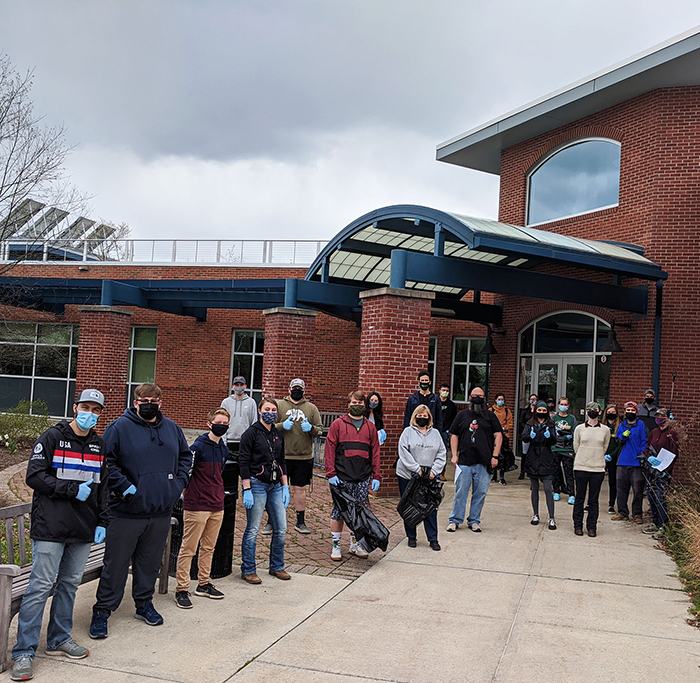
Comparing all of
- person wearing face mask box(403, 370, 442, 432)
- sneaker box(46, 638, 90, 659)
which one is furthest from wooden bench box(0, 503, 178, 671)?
person wearing face mask box(403, 370, 442, 432)

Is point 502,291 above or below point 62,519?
above

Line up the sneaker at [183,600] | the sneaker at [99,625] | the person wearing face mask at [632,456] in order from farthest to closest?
the person wearing face mask at [632,456] → the sneaker at [183,600] → the sneaker at [99,625]

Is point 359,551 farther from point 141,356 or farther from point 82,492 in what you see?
point 141,356

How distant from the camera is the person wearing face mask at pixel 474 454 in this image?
29.3 ft

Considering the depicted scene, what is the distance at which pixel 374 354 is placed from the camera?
37.9 ft

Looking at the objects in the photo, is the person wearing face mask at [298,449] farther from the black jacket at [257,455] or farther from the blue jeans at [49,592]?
the blue jeans at [49,592]

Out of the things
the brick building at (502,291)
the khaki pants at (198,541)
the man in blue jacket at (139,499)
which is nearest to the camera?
the man in blue jacket at (139,499)

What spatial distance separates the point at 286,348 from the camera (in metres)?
16.1

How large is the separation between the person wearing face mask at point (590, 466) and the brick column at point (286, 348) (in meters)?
7.72

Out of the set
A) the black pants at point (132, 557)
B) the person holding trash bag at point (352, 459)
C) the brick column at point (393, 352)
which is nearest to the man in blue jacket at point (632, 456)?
the brick column at point (393, 352)

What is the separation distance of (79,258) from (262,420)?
80.9 feet

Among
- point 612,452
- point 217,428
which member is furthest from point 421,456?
point 612,452

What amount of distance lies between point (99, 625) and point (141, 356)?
741 inches

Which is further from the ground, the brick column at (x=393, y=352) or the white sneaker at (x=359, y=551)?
the brick column at (x=393, y=352)
